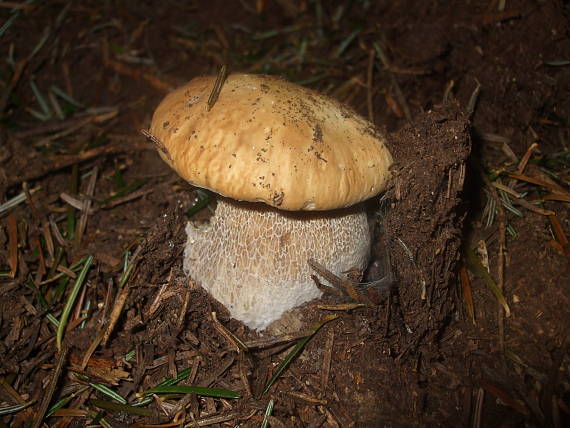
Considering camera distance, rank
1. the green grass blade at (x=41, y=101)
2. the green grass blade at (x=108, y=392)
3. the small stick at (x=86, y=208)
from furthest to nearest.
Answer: the green grass blade at (x=41, y=101), the small stick at (x=86, y=208), the green grass blade at (x=108, y=392)

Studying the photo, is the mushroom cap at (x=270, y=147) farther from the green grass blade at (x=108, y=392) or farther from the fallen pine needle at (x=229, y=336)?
the green grass blade at (x=108, y=392)

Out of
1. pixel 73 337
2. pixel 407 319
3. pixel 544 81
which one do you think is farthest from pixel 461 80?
pixel 73 337

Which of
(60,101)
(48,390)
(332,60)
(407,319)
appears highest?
(332,60)

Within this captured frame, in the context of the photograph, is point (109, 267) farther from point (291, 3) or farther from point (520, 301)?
point (291, 3)

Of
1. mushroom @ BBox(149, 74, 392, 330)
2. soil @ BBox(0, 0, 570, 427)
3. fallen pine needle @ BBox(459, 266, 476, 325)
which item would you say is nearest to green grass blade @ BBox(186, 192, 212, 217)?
soil @ BBox(0, 0, 570, 427)

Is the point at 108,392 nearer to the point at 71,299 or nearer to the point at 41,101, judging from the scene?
the point at 71,299

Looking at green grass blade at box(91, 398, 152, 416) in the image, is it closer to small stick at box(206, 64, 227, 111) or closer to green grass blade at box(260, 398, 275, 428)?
green grass blade at box(260, 398, 275, 428)

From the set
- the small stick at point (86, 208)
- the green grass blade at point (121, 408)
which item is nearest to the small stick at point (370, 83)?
the small stick at point (86, 208)
